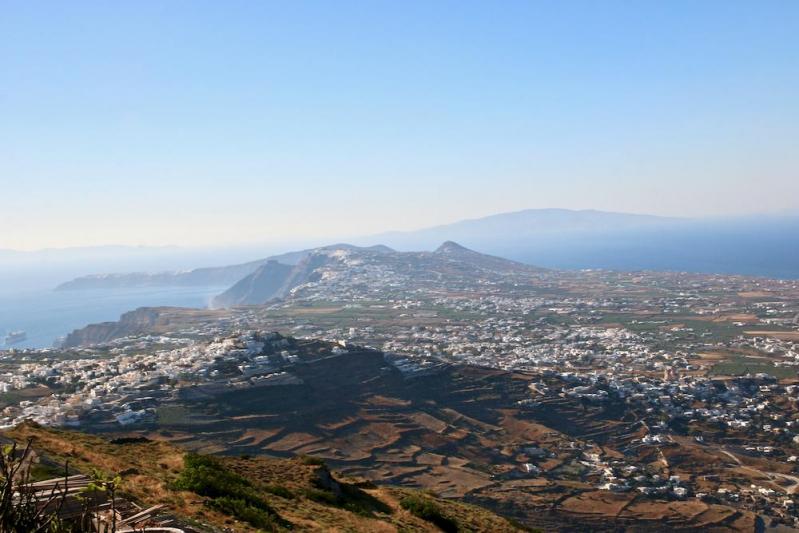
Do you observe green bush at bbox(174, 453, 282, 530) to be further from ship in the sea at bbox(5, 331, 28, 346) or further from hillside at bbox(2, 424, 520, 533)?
ship in the sea at bbox(5, 331, 28, 346)

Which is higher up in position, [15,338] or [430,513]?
[430,513]

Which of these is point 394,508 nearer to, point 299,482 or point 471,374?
point 299,482

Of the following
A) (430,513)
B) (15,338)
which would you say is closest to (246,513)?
(430,513)

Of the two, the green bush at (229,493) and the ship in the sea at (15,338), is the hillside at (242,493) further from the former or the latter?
the ship in the sea at (15,338)

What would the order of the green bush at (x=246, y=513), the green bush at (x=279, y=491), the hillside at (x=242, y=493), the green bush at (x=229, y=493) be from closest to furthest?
1. the hillside at (x=242, y=493)
2. the green bush at (x=246, y=513)
3. the green bush at (x=229, y=493)
4. the green bush at (x=279, y=491)

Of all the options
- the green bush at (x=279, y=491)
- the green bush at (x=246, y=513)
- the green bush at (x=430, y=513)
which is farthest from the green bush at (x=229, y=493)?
the green bush at (x=430, y=513)

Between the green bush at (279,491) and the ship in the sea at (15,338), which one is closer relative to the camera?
the green bush at (279,491)

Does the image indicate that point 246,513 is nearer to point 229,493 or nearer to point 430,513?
point 229,493
